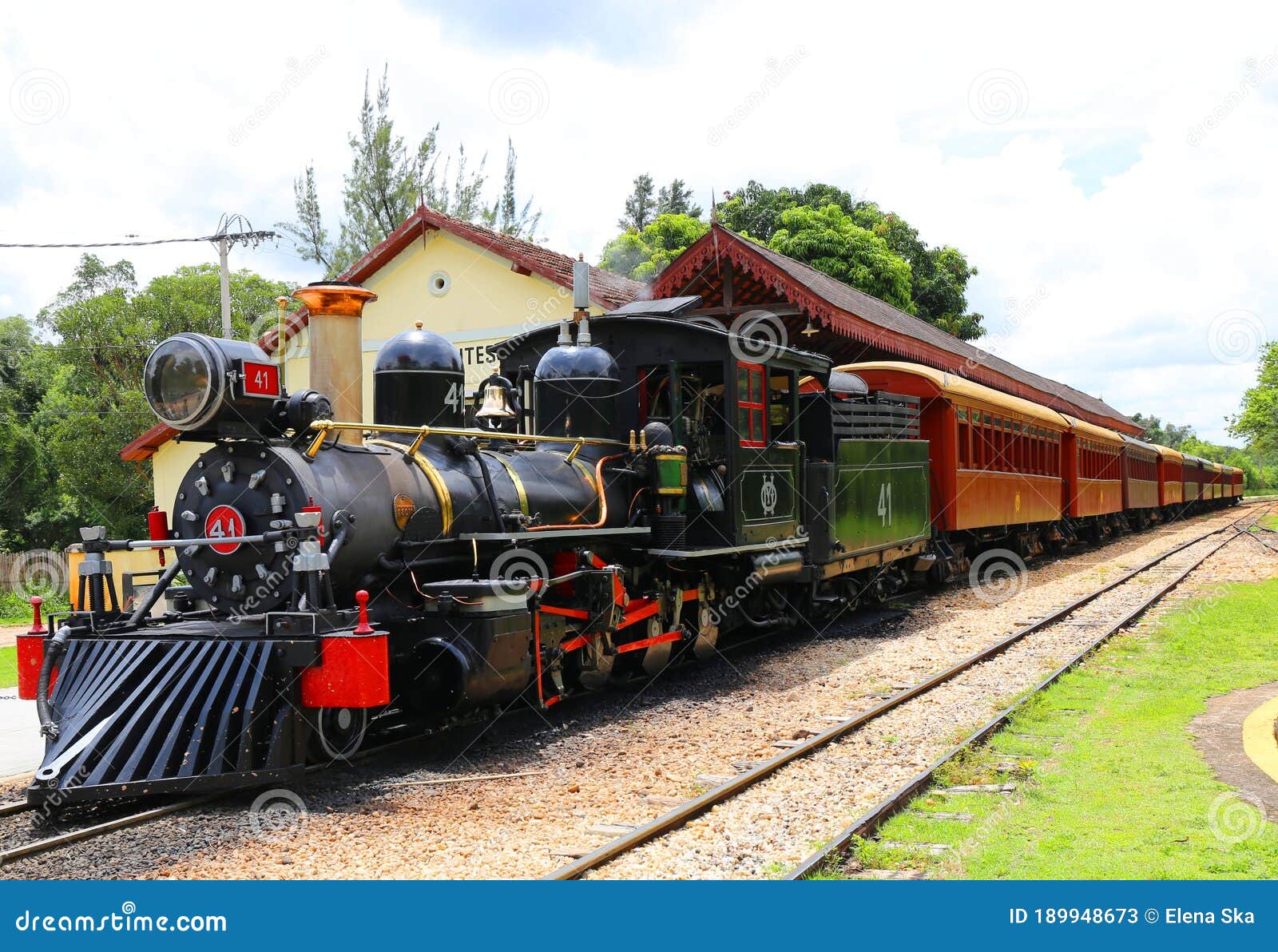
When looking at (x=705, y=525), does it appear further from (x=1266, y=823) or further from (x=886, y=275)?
(x=886, y=275)

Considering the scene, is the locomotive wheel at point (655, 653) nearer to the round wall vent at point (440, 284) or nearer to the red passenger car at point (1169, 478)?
the round wall vent at point (440, 284)

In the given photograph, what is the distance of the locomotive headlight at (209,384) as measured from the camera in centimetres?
566

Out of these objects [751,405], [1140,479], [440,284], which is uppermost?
[440,284]

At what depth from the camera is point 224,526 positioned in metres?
5.93

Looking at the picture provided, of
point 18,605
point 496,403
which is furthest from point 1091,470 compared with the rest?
point 18,605

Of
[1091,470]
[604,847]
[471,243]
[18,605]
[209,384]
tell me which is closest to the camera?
[604,847]

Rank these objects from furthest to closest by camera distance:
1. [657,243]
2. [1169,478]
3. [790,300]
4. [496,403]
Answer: [1169,478]
[657,243]
[790,300]
[496,403]

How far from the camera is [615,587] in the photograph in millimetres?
7445

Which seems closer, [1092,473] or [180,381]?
[180,381]

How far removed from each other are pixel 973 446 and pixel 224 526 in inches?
462

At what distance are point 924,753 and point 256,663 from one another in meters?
3.82

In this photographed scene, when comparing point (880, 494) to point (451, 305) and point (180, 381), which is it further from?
point (451, 305)

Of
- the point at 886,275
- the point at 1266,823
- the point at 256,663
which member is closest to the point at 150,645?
the point at 256,663

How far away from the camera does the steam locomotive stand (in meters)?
5.39
